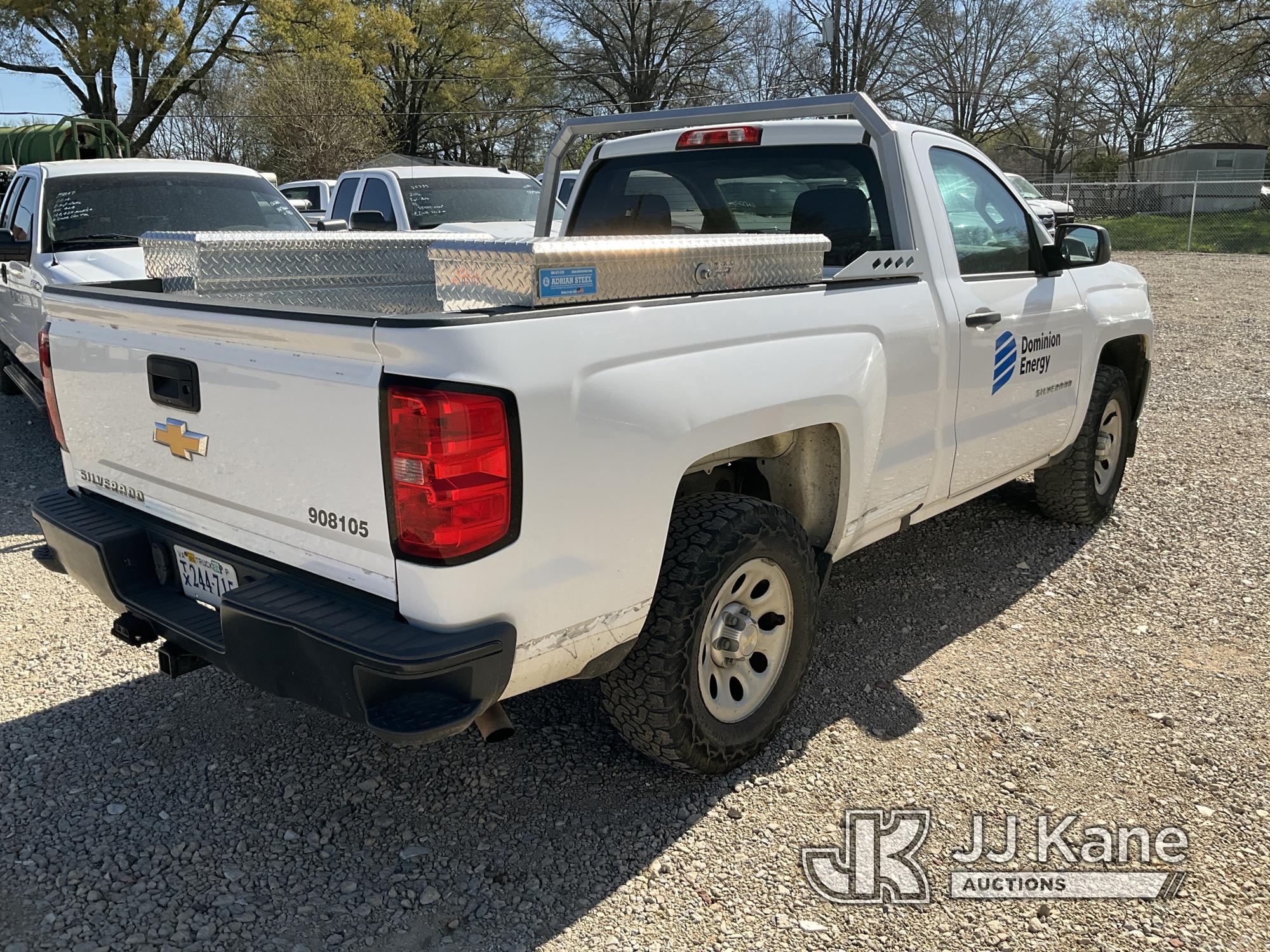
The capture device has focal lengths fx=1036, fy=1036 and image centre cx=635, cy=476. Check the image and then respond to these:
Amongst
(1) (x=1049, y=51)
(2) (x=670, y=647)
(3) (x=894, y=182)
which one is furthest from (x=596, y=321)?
(1) (x=1049, y=51)

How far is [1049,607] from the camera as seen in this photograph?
4.57m

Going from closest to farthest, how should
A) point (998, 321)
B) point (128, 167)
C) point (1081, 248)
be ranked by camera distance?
1. point (998, 321)
2. point (1081, 248)
3. point (128, 167)

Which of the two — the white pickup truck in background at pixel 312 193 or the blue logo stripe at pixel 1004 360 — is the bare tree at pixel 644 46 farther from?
the blue logo stripe at pixel 1004 360

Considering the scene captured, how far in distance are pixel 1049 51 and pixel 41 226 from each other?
56.0 metres

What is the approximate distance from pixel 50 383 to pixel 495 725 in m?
2.07

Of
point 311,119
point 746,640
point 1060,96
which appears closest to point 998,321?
point 746,640

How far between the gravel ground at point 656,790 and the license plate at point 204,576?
2.18ft

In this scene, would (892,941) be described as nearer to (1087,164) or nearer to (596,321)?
(596,321)

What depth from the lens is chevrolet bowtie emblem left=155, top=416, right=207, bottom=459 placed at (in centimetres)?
285

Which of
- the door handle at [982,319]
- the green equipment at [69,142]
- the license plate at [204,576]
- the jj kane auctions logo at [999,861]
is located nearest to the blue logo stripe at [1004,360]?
the door handle at [982,319]

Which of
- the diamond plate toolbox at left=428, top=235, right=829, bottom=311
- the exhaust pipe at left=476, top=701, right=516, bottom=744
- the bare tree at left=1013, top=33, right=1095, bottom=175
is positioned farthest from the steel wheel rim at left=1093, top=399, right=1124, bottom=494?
the bare tree at left=1013, top=33, right=1095, bottom=175

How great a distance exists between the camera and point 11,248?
6.99 m

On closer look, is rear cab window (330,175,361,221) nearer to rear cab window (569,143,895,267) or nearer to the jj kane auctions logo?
rear cab window (569,143,895,267)

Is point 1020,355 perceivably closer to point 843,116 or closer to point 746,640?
point 843,116
